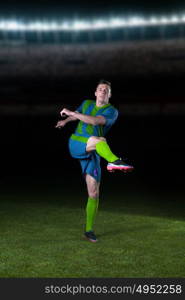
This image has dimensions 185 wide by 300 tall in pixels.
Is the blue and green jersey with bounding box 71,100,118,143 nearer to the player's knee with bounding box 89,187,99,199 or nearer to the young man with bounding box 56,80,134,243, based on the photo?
the young man with bounding box 56,80,134,243

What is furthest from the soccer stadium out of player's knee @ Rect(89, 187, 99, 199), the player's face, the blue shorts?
the player's face

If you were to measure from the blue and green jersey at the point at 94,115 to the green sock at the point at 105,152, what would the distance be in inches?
8.5

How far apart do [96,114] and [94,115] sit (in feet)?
0.08

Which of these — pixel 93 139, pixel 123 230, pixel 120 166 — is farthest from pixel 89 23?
pixel 120 166

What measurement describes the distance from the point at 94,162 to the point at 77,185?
14.8ft

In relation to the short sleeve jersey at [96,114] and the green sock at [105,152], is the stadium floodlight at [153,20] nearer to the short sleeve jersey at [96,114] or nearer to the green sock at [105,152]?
the short sleeve jersey at [96,114]

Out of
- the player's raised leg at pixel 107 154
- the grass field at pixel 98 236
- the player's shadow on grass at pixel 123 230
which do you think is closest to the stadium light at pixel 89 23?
the grass field at pixel 98 236

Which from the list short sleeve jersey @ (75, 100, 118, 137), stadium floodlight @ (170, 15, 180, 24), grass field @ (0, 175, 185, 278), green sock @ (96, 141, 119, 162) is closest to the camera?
grass field @ (0, 175, 185, 278)

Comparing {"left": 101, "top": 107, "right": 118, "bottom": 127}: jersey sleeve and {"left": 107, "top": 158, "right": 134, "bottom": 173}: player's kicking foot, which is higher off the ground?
{"left": 101, "top": 107, "right": 118, "bottom": 127}: jersey sleeve

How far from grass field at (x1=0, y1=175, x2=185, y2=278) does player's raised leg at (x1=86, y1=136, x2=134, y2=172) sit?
820mm

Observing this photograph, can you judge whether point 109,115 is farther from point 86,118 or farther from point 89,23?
point 89,23

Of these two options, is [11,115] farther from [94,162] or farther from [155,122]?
[94,162]

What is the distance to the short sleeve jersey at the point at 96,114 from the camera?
5180mm

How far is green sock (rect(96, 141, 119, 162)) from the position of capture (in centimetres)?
494
